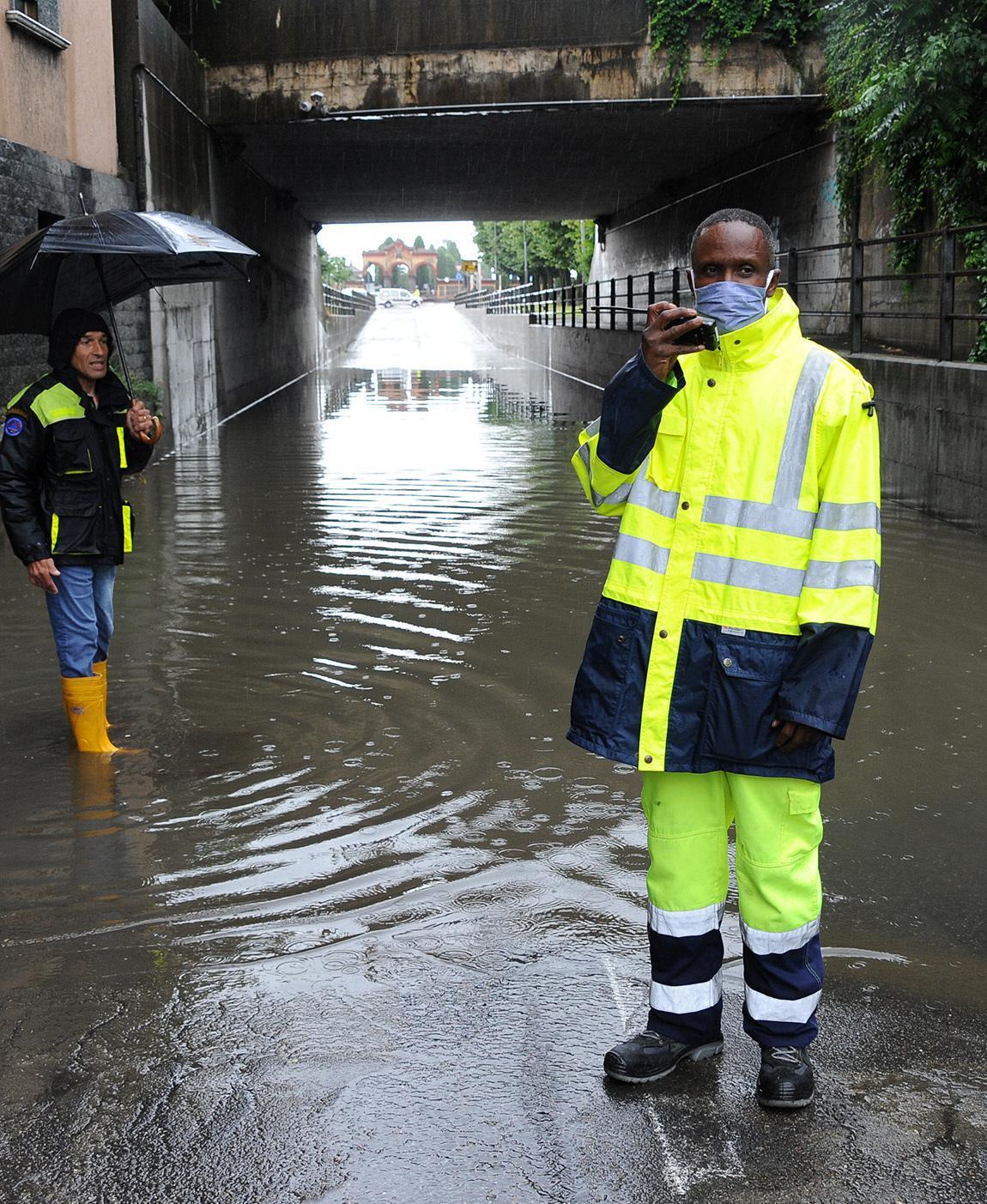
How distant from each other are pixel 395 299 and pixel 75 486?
422ft

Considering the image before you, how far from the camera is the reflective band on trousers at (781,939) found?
10.3 feet

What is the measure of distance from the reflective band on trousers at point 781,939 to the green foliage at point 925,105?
10.2 m

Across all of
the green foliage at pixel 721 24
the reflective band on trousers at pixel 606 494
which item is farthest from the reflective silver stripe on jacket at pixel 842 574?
the green foliage at pixel 721 24

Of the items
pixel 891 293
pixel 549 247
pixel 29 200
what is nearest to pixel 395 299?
pixel 549 247

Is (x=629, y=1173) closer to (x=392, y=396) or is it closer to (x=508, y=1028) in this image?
(x=508, y=1028)

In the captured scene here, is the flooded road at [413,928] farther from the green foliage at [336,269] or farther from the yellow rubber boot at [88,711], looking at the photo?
the green foliage at [336,269]

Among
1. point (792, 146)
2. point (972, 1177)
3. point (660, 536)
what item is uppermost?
point (792, 146)

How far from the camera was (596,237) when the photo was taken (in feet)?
141

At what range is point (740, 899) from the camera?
3211 mm

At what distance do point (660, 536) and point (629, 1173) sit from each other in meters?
1.33

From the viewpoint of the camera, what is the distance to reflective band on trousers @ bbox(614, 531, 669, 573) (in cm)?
323

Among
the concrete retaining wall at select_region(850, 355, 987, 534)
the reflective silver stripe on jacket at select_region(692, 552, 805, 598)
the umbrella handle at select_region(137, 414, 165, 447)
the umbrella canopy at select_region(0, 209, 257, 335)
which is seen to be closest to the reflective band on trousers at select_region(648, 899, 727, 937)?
the reflective silver stripe on jacket at select_region(692, 552, 805, 598)

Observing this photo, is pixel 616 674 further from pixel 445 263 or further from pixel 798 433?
pixel 445 263

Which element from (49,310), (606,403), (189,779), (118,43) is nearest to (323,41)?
(118,43)
